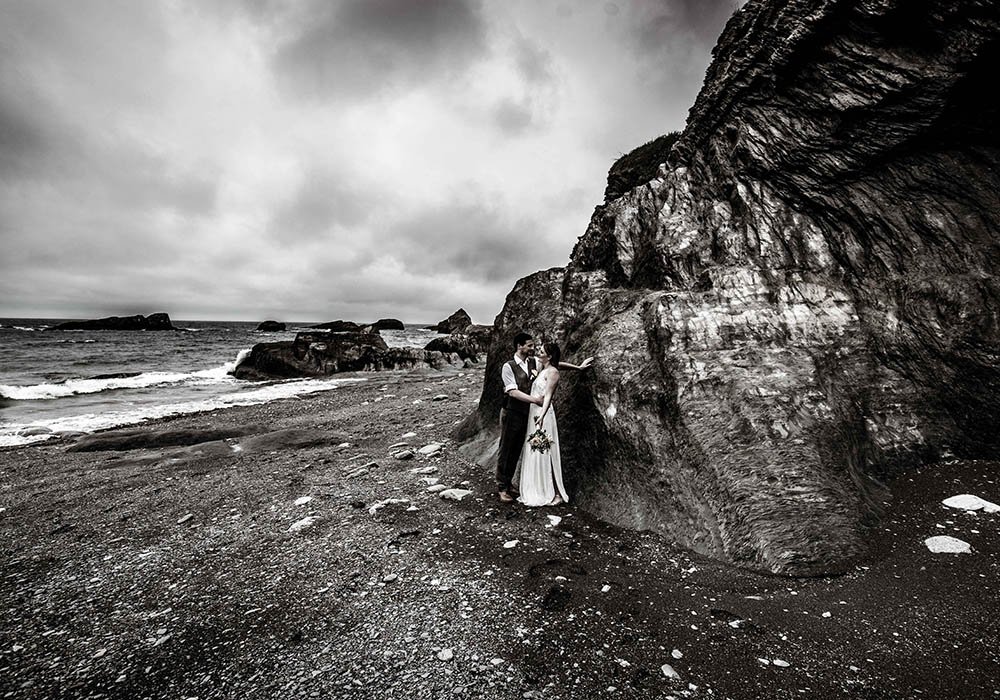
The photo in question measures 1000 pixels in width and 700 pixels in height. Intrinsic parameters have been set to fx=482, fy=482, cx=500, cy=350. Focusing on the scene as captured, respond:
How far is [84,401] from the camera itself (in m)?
22.5

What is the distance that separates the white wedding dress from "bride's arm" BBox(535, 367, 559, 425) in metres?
0.07

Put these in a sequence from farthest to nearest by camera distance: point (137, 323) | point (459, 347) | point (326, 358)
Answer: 1. point (137, 323)
2. point (459, 347)
3. point (326, 358)

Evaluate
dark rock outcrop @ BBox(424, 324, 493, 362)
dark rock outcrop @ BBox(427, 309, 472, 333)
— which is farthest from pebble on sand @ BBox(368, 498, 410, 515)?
dark rock outcrop @ BBox(427, 309, 472, 333)

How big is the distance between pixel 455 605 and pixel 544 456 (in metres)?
3.15

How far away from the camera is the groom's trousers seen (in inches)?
319

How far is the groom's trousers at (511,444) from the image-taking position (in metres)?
8.09

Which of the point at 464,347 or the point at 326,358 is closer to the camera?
the point at 326,358

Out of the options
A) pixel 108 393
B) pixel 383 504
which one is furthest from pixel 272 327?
pixel 383 504

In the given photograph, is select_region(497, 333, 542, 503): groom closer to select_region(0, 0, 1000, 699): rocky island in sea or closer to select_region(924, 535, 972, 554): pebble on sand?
select_region(0, 0, 1000, 699): rocky island in sea

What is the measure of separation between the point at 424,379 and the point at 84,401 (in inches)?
619

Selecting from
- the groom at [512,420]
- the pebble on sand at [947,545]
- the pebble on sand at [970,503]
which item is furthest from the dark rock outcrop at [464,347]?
the pebble on sand at [947,545]

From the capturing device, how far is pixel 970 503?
598cm

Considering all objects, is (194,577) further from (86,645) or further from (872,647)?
(872,647)

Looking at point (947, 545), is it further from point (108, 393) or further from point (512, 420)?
point (108, 393)
